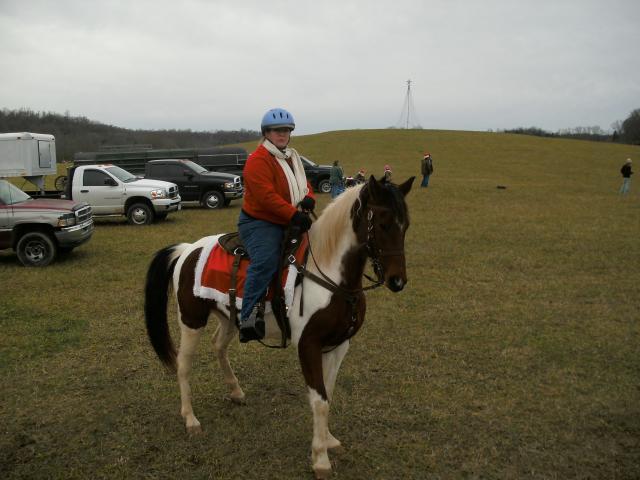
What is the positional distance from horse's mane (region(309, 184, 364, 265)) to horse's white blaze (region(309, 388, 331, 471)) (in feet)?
3.48

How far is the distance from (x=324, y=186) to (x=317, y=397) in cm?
2190

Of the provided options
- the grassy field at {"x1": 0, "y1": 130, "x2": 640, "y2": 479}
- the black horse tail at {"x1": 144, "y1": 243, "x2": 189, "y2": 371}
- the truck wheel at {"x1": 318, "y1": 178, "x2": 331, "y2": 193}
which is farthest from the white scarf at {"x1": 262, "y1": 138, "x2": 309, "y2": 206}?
the truck wheel at {"x1": 318, "y1": 178, "x2": 331, "y2": 193}

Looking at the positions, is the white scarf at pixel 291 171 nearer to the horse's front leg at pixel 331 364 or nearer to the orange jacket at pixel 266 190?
the orange jacket at pixel 266 190

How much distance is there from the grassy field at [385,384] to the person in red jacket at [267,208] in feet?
4.19

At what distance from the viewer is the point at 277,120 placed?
3938mm

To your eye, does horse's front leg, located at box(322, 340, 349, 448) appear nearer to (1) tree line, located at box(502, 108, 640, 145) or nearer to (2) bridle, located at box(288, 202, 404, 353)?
(2) bridle, located at box(288, 202, 404, 353)

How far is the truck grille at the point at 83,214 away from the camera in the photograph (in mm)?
10961

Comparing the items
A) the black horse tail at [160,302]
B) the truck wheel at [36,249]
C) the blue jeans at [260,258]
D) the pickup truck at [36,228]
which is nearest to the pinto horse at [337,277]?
the blue jeans at [260,258]

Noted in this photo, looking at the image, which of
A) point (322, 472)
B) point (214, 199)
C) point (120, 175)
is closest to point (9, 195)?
point (120, 175)

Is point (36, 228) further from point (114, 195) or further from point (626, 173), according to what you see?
point (626, 173)

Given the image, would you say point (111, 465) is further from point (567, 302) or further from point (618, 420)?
point (567, 302)

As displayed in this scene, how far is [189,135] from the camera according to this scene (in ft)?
304

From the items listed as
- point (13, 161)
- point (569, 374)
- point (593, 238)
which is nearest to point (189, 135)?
point (13, 161)

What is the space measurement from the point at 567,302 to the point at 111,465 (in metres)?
7.12
